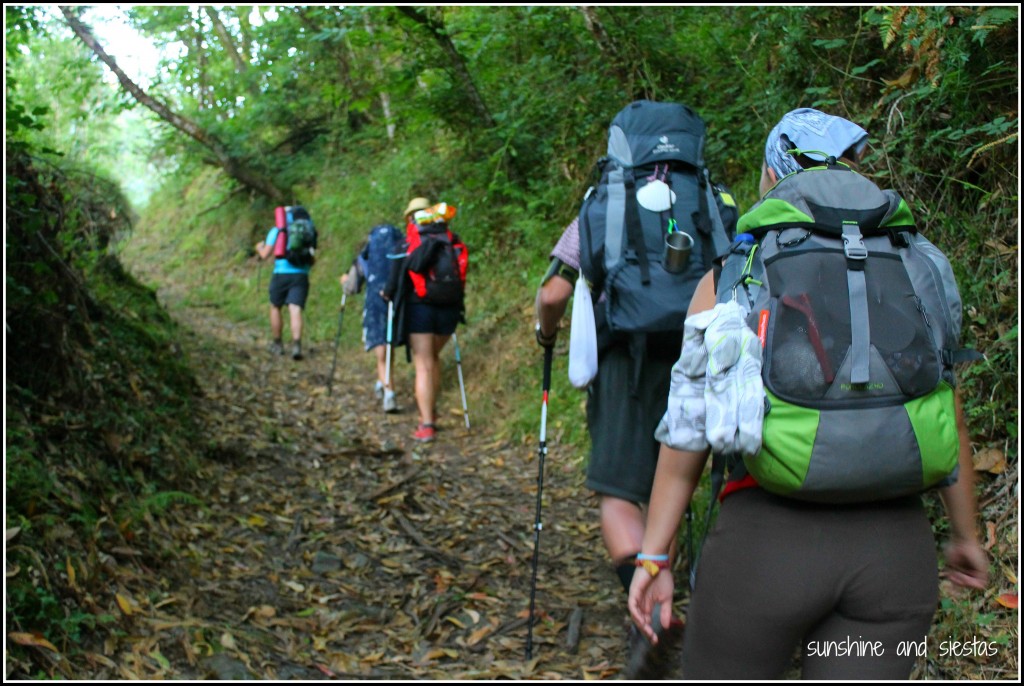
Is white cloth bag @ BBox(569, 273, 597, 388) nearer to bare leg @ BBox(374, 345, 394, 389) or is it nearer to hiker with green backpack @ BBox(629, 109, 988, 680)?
hiker with green backpack @ BBox(629, 109, 988, 680)

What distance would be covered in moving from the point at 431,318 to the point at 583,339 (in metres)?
4.88

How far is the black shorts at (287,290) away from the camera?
38.6 feet

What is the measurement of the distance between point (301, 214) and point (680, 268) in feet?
31.0

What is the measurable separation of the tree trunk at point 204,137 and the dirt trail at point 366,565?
259 inches

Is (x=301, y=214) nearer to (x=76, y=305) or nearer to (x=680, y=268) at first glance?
(x=76, y=305)

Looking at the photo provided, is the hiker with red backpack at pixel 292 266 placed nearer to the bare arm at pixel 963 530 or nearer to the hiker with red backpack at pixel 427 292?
the hiker with red backpack at pixel 427 292

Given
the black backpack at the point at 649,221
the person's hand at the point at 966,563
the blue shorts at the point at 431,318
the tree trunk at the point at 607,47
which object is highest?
the tree trunk at the point at 607,47

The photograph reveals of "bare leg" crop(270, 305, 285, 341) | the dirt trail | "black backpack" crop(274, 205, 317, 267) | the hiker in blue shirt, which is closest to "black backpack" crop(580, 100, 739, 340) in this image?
the dirt trail

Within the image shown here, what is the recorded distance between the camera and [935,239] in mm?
4539

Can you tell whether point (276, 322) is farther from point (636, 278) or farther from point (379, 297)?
point (636, 278)

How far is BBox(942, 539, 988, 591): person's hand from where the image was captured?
217 centimetres

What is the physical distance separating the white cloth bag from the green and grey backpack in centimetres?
159

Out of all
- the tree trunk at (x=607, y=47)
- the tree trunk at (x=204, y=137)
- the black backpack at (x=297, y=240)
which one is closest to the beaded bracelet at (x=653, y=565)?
the tree trunk at (x=607, y=47)

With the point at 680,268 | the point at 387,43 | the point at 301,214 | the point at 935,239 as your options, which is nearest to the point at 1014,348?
the point at 935,239
